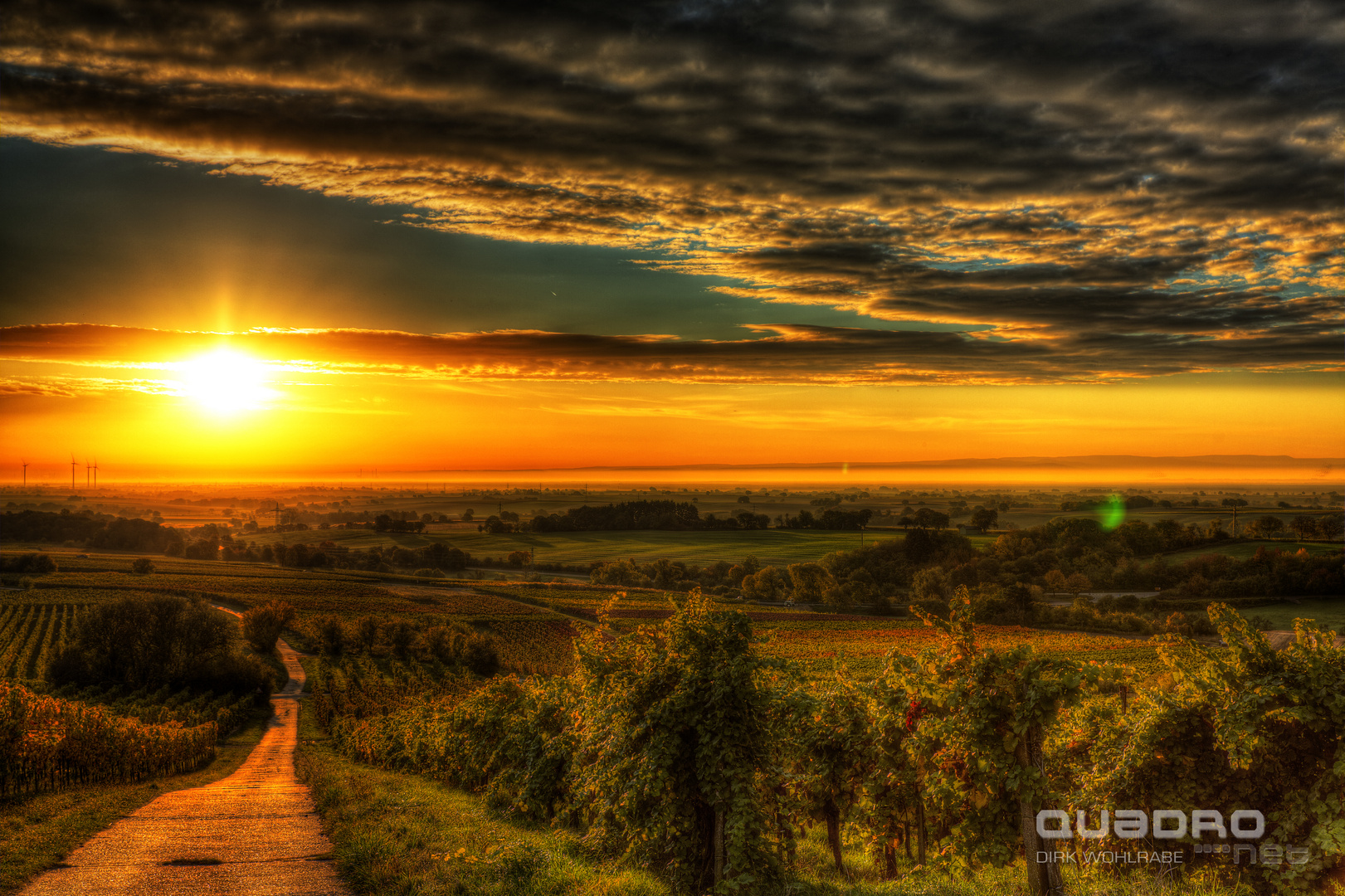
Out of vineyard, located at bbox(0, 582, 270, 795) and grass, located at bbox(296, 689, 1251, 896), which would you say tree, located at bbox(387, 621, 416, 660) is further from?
grass, located at bbox(296, 689, 1251, 896)

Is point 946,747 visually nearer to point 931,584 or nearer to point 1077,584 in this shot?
point 931,584

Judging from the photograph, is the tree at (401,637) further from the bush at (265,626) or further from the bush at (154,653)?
the bush at (154,653)

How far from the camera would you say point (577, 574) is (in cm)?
14950

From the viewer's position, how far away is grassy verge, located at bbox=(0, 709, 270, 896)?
44.7ft

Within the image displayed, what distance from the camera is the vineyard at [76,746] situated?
2384 centimetres

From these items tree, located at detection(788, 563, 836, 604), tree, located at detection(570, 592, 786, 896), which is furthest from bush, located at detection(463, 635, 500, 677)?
tree, located at detection(570, 592, 786, 896)

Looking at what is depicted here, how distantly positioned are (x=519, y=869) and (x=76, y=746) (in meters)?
28.9

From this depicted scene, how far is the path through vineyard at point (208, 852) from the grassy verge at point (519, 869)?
65 centimetres

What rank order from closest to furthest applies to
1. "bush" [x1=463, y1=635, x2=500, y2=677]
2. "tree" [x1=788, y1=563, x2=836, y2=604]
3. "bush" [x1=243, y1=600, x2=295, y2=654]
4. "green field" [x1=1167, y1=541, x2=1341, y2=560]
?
"bush" [x1=463, y1=635, x2=500, y2=677] → "bush" [x1=243, y1=600, x2=295, y2=654] → "green field" [x1=1167, y1=541, x2=1341, y2=560] → "tree" [x1=788, y1=563, x2=836, y2=604]

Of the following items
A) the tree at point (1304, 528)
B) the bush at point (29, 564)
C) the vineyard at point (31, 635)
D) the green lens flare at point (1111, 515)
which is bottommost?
the vineyard at point (31, 635)

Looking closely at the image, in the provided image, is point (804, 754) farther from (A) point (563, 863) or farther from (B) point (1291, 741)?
(B) point (1291, 741)

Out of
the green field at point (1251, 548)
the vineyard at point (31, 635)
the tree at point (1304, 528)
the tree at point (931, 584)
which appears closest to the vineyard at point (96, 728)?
the vineyard at point (31, 635)

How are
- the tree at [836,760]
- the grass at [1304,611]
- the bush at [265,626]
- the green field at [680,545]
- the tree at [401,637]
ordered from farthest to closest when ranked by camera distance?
the green field at [680,545] → the bush at [265,626] → the tree at [401,637] → the grass at [1304,611] → the tree at [836,760]

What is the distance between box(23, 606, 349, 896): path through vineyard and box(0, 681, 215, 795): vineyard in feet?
15.4
